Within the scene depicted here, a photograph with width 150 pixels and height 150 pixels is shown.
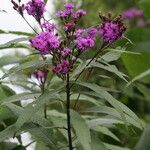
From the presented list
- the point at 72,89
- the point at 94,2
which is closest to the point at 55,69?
the point at 72,89

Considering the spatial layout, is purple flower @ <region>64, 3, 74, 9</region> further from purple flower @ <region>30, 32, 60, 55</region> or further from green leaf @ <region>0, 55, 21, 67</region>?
green leaf @ <region>0, 55, 21, 67</region>

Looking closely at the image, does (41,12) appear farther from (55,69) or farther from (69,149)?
(69,149)

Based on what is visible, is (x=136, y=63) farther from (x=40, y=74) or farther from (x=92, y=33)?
(x=92, y=33)

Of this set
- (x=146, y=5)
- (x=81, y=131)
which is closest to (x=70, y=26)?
(x=81, y=131)

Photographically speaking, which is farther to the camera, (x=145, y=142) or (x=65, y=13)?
(x=145, y=142)

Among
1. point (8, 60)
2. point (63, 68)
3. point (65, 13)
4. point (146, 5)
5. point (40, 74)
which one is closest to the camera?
point (63, 68)

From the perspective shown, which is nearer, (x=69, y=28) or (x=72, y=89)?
(x=69, y=28)

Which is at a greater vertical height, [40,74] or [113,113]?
[40,74]
